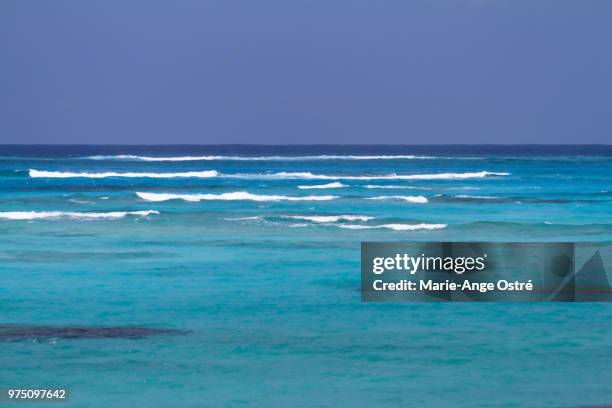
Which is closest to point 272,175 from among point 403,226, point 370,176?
point 370,176

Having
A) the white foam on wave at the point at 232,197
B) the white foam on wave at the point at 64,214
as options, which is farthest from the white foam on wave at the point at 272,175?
the white foam on wave at the point at 64,214

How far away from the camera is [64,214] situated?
79.5 feet

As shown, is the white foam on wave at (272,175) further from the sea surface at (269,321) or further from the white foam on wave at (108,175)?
the sea surface at (269,321)

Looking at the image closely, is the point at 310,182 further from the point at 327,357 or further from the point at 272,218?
the point at 327,357

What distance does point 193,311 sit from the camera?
1118 centimetres

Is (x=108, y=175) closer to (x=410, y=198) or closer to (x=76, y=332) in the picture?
(x=410, y=198)

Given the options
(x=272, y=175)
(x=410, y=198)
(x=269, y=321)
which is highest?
(x=269, y=321)

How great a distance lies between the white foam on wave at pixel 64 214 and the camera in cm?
2322

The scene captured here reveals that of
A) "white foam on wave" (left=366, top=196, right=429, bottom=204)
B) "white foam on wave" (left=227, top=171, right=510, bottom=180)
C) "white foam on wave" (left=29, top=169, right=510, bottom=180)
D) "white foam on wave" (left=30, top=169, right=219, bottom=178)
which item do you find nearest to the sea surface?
"white foam on wave" (left=366, top=196, right=429, bottom=204)

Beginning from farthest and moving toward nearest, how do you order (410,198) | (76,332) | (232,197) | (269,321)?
(232,197) → (410,198) → (269,321) → (76,332)

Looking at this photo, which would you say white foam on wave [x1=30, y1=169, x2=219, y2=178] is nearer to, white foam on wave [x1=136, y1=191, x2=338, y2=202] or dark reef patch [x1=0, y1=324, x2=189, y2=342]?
white foam on wave [x1=136, y1=191, x2=338, y2=202]

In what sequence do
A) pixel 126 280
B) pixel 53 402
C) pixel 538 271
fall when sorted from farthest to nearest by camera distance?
pixel 538 271 < pixel 126 280 < pixel 53 402

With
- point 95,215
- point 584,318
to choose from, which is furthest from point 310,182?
point 584,318

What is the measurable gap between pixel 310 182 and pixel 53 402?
107 ft
